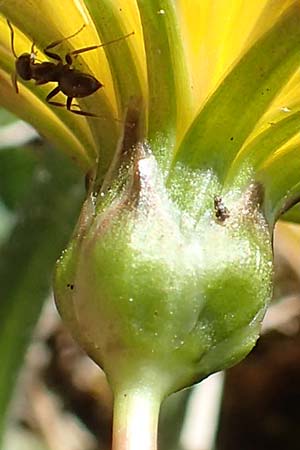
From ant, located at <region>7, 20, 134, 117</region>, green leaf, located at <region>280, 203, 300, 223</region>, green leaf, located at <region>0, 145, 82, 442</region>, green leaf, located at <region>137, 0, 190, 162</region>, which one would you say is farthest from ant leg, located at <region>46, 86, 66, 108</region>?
green leaf, located at <region>0, 145, 82, 442</region>

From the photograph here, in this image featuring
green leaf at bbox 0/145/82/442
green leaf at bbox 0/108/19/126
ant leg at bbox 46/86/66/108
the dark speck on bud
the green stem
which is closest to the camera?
the green stem

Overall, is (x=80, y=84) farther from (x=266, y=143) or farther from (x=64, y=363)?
(x=64, y=363)

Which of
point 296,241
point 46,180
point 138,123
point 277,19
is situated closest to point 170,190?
point 138,123

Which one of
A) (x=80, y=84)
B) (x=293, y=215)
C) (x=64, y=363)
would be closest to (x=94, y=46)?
(x=80, y=84)

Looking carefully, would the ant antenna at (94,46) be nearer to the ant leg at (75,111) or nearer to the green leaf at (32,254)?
the ant leg at (75,111)

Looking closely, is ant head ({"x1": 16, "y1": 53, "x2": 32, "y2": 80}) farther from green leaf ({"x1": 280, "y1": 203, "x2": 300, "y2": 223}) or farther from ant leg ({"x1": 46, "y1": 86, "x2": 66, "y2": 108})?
green leaf ({"x1": 280, "y1": 203, "x2": 300, "y2": 223})

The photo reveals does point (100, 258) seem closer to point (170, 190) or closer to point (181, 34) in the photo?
point (170, 190)
